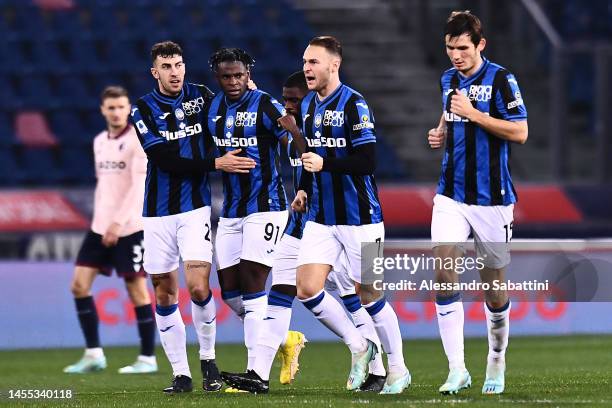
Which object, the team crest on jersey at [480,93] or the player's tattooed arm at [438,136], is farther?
the player's tattooed arm at [438,136]

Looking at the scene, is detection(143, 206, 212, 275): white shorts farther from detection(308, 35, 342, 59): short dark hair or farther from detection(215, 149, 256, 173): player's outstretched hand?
detection(308, 35, 342, 59): short dark hair

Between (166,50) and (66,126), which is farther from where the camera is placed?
(66,126)

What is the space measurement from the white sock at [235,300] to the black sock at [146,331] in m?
2.13

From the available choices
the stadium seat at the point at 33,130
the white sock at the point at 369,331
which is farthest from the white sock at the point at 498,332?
the stadium seat at the point at 33,130

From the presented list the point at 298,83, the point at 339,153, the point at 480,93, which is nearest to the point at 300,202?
the point at 339,153

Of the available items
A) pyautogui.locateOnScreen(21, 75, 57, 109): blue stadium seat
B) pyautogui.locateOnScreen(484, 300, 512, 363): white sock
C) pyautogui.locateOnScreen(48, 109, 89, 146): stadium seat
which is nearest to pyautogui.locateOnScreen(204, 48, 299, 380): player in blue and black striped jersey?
pyautogui.locateOnScreen(484, 300, 512, 363): white sock

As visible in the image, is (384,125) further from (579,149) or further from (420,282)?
(420,282)

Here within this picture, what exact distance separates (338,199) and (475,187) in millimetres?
792

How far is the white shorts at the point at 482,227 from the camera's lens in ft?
24.5

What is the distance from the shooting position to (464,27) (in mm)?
7328

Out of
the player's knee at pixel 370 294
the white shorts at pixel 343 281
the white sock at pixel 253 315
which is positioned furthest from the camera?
the white shorts at pixel 343 281

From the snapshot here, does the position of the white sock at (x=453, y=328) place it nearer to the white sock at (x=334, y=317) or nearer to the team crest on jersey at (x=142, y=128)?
the white sock at (x=334, y=317)

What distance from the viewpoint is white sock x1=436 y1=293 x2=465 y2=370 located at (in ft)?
24.5

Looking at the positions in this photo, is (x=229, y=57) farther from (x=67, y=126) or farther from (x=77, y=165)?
(x=67, y=126)
